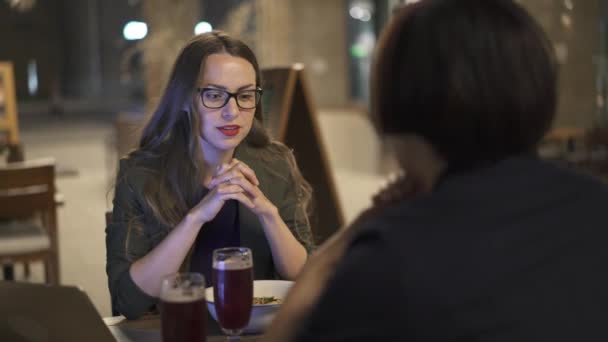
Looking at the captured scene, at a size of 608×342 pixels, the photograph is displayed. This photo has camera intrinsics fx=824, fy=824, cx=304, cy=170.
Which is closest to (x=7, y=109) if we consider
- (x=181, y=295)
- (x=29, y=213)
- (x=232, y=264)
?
(x=29, y=213)

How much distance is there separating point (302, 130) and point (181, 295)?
2746mm

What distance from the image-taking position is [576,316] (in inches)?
34.5

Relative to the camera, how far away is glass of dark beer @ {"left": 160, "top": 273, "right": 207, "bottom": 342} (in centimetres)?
119

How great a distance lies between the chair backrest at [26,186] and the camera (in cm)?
361

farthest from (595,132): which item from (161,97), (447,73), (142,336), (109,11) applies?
(109,11)

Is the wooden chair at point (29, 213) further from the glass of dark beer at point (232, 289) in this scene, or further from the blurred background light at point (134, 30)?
the blurred background light at point (134, 30)

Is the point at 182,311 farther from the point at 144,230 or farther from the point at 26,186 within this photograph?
the point at 26,186

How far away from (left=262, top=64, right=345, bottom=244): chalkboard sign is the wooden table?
214 cm

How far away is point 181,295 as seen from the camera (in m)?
1.19

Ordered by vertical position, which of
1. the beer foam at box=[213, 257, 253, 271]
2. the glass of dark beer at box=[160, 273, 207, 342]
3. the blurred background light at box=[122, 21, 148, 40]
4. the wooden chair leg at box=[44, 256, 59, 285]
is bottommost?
the wooden chair leg at box=[44, 256, 59, 285]

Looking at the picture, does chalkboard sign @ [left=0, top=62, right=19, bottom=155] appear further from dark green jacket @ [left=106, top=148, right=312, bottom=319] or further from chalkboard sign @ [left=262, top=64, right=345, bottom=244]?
dark green jacket @ [left=106, top=148, right=312, bottom=319]

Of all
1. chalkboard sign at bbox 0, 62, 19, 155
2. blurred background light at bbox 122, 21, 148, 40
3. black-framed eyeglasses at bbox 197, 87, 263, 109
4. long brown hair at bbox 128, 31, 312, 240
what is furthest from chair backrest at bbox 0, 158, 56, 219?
blurred background light at bbox 122, 21, 148, 40

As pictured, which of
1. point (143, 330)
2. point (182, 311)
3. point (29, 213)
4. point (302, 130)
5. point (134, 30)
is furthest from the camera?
point (134, 30)

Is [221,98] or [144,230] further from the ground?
[221,98]
